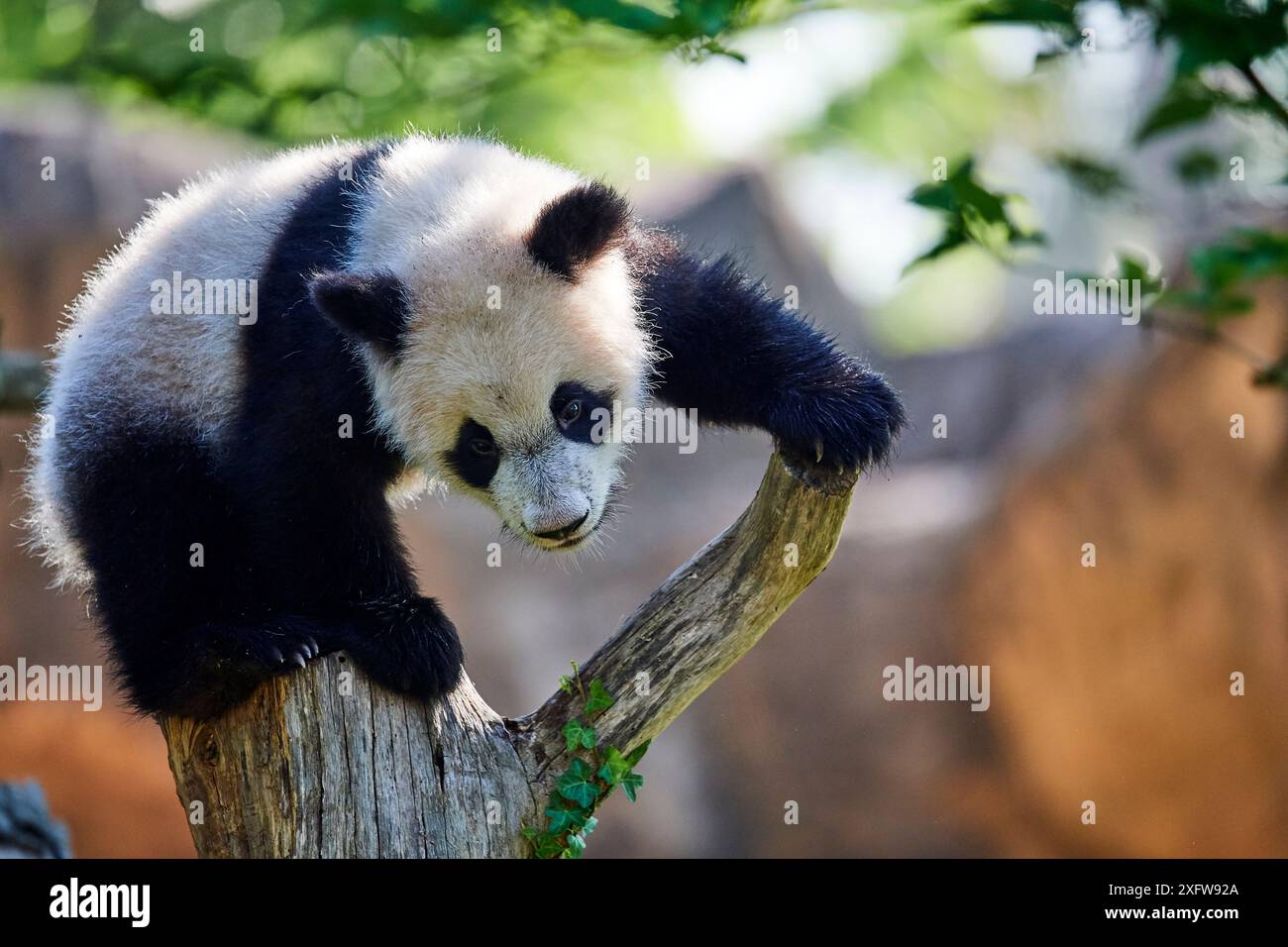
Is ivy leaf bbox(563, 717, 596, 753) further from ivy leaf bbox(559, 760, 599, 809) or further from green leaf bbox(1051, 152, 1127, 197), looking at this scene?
green leaf bbox(1051, 152, 1127, 197)

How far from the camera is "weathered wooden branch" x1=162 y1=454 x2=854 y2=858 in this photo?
13.1 ft

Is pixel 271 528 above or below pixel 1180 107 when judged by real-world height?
below

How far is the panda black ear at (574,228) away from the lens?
14.3 feet

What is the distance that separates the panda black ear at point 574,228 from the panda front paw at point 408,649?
51.7 inches

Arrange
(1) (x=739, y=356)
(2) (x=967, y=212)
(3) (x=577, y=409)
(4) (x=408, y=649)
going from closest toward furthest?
(2) (x=967, y=212) < (4) (x=408, y=649) < (3) (x=577, y=409) < (1) (x=739, y=356)

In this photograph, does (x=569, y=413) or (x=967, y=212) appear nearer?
(x=967, y=212)

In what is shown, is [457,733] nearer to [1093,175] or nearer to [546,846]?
[546,846]

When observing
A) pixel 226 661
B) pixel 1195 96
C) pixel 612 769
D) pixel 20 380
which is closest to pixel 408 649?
pixel 226 661

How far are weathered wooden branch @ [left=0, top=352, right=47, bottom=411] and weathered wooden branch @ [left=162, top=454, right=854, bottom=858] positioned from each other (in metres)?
3.42

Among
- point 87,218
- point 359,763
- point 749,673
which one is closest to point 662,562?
point 749,673

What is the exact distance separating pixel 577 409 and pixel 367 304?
84 centimetres

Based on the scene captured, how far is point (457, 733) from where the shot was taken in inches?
166

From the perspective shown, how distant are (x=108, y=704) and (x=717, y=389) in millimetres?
7810
